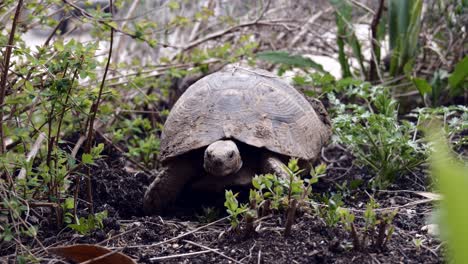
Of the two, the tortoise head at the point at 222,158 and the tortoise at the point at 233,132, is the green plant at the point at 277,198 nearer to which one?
the tortoise head at the point at 222,158

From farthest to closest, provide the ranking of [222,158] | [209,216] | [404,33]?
1. [404,33]
2. [209,216]
3. [222,158]

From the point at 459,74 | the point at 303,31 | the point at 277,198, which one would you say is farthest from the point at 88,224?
the point at 303,31

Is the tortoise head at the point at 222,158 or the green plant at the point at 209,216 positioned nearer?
the tortoise head at the point at 222,158

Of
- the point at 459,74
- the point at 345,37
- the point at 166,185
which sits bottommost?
the point at 166,185

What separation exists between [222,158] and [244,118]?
363mm

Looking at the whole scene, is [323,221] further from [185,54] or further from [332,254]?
[185,54]

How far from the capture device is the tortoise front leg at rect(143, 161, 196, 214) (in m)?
3.13

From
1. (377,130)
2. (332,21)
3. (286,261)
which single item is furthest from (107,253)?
(332,21)

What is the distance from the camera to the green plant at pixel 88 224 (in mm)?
2455

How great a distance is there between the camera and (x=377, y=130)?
10.3 ft

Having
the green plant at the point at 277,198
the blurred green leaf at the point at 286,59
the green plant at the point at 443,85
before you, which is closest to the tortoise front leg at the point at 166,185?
the green plant at the point at 277,198

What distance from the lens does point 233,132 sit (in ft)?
9.61

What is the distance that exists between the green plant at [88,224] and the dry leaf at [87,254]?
0.92 feet

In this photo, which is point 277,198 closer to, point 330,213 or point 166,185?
point 330,213
